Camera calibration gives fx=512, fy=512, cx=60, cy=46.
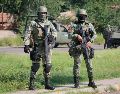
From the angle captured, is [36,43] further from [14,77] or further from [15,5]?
[15,5]

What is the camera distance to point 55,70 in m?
17.4

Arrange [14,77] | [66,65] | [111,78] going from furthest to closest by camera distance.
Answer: [66,65] < [111,78] < [14,77]

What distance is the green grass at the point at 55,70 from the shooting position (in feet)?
43.6

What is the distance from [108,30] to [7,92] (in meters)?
22.7

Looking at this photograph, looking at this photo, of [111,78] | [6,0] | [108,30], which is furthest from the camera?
[6,0]

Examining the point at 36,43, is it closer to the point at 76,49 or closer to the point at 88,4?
the point at 76,49

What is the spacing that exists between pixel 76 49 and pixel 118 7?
4070 centimetres

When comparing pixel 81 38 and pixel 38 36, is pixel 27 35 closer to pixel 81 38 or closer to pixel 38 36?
pixel 38 36

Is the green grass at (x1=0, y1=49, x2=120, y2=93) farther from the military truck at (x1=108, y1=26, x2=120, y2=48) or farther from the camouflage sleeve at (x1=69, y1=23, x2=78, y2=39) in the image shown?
the military truck at (x1=108, y1=26, x2=120, y2=48)

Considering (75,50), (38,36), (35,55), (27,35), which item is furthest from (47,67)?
(75,50)

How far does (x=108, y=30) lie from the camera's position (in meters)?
34.2

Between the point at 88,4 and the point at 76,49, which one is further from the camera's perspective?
the point at 88,4

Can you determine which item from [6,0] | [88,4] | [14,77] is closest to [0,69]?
[14,77]

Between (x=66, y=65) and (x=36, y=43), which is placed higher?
(x=36, y=43)
